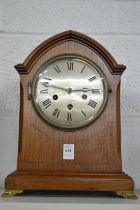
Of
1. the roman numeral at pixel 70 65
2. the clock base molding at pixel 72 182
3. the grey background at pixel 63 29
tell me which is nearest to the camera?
the clock base molding at pixel 72 182

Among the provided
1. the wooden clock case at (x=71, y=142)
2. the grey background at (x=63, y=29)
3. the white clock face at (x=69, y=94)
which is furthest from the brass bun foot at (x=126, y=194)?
the grey background at (x=63, y=29)

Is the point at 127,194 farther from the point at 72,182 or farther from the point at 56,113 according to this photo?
the point at 56,113

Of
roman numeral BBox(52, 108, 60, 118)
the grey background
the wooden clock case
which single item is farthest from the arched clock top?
the grey background

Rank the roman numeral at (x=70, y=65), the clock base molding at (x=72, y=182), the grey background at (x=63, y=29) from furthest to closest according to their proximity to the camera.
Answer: the grey background at (x=63, y=29) → the roman numeral at (x=70, y=65) → the clock base molding at (x=72, y=182)

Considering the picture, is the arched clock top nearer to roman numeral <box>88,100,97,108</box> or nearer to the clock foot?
roman numeral <box>88,100,97,108</box>

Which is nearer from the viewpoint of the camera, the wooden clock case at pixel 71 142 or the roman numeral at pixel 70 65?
the wooden clock case at pixel 71 142

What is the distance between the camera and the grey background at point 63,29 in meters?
1.22

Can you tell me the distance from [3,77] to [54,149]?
0.41 metres

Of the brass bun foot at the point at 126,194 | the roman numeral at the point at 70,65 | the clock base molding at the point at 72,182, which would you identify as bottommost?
the brass bun foot at the point at 126,194

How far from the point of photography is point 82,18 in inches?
50.7

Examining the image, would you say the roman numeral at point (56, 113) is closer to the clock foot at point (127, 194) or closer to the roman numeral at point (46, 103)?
→ the roman numeral at point (46, 103)

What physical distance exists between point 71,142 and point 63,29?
49 cm

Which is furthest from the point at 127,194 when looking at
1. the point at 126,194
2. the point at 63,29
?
the point at 63,29

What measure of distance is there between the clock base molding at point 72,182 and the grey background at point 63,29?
0.30 meters
